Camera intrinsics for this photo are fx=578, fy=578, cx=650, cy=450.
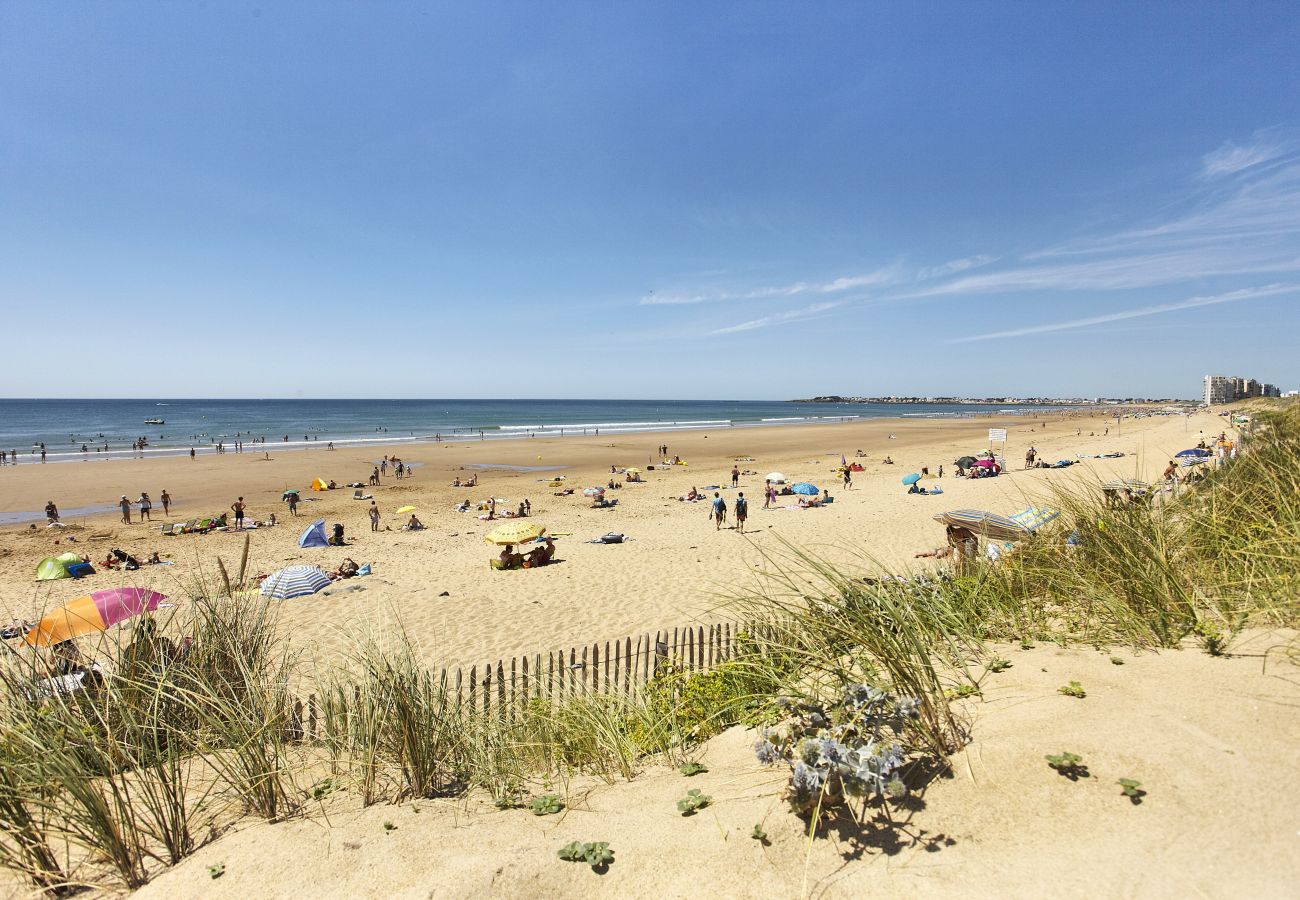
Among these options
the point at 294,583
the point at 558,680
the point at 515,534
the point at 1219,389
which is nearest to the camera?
the point at 558,680

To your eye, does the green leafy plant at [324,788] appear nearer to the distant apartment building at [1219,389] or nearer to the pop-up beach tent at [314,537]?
the pop-up beach tent at [314,537]

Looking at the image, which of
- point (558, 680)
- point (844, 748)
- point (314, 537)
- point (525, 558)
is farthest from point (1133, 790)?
point (314, 537)

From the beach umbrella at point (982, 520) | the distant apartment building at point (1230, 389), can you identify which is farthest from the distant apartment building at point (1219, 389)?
the beach umbrella at point (982, 520)

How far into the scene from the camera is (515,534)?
1499 cm

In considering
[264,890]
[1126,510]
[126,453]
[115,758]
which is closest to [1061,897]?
[264,890]

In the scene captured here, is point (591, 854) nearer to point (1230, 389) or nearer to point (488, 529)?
point (488, 529)

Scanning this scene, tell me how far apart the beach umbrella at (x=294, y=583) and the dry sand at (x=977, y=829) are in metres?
10.7

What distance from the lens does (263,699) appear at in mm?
4027

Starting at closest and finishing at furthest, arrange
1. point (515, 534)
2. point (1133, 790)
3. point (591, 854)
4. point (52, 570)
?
1. point (1133, 790)
2. point (591, 854)
3. point (52, 570)
4. point (515, 534)

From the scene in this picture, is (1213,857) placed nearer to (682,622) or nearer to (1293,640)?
(1293,640)

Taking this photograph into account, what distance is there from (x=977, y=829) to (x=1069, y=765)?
628mm

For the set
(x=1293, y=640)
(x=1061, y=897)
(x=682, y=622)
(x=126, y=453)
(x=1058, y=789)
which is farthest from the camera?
(x=126, y=453)

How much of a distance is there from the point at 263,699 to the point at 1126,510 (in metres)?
7.33

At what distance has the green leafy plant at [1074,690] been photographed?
10.8 feet
